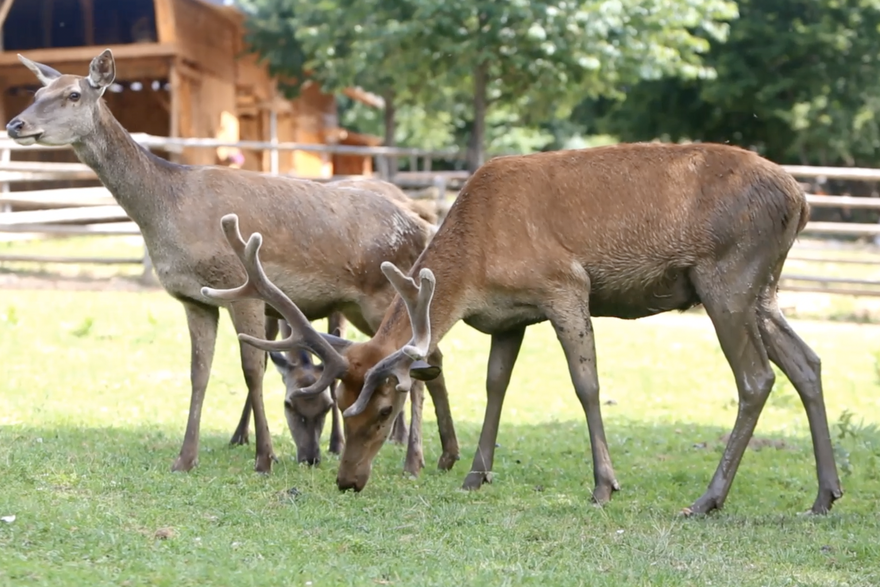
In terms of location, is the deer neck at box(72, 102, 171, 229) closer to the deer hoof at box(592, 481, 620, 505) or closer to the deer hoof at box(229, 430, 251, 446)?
the deer hoof at box(229, 430, 251, 446)

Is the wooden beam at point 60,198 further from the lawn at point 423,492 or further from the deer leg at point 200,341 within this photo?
the deer leg at point 200,341

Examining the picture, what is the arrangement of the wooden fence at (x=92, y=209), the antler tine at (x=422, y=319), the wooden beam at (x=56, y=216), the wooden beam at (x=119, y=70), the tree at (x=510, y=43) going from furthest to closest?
the wooden beam at (x=119, y=70)
the tree at (x=510, y=43)
the wooden beam at (x=56, y=216)
the wooden fence at (x=92, y=209)
the antler tine at (x=422, y=319)

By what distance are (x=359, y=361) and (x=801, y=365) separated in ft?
9.25

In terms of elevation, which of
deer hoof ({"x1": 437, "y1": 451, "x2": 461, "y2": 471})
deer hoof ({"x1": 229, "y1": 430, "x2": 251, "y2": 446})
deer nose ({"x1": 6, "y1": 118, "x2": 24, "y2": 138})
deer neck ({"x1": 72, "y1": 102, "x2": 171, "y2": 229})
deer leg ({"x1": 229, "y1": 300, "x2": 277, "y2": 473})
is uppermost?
deer nose ({"x1": 6, "y1": 118, "x2": 24, "y2": 138})

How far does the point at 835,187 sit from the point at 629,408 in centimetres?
2595

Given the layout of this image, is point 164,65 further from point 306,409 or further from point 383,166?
point 306,409

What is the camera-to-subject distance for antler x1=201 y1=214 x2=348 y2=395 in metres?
6.73

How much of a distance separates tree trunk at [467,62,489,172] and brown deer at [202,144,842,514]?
1452cm

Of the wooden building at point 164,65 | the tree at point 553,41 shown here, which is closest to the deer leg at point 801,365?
the tree at point 553,41

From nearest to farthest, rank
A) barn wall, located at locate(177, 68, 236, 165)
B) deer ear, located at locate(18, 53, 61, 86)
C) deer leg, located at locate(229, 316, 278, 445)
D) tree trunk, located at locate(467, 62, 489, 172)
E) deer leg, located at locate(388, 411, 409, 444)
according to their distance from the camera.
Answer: deer ear, located at locate(18, 53, 61, 86)
deer leg, located at locate(229, 316, 278, 445)
deer leg, located at locate(388, 411, 409, 444)
tree trunk, located at locate(467, 62, 489, 172)
barn wall, located at locate(177, 68, 236, 165)

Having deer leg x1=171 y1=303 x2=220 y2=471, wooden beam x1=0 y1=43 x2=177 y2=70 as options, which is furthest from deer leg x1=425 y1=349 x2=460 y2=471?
wooden beam x1=0 y1=43 x2=177 y2=70

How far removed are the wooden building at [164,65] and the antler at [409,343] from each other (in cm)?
1790

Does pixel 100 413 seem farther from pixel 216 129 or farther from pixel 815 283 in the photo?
pixel 216 129

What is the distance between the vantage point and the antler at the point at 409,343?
21.6 feet
